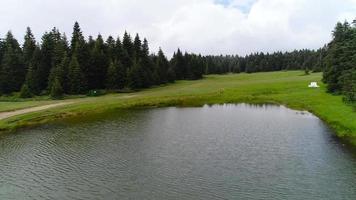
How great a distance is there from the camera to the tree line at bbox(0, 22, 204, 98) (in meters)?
84.2

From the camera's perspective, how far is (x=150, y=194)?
23812mm

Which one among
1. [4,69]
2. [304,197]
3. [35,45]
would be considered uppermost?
[35,45]

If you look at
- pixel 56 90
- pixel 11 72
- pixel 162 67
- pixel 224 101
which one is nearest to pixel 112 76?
pixel 56 90

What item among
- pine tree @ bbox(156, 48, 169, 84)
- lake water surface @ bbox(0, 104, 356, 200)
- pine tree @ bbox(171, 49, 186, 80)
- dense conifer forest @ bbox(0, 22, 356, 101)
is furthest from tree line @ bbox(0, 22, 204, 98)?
lake water surface @ bbox(0, 104, 356, 200)

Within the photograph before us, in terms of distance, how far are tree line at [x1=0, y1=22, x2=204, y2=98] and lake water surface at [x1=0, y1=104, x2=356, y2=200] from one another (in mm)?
35313

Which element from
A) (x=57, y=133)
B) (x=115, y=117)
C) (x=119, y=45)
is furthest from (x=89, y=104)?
(x=119, y=45)

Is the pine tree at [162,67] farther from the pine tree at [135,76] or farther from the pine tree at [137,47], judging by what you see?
the pine tree at [135,76]

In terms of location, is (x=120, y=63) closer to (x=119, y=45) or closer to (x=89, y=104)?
(x=119, y=45)

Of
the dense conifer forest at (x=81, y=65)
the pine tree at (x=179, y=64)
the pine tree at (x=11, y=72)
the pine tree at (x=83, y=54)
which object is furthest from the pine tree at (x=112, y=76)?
the pine tree at (x=179, y=64)

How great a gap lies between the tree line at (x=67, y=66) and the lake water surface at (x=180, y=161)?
116 feet

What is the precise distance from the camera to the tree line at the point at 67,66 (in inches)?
3314

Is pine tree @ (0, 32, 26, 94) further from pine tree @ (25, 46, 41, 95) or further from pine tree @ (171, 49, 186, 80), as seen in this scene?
pine tree @ (171, 49, 186, 80)

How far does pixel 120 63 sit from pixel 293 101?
42664 mm

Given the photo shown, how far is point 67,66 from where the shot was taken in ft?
281
